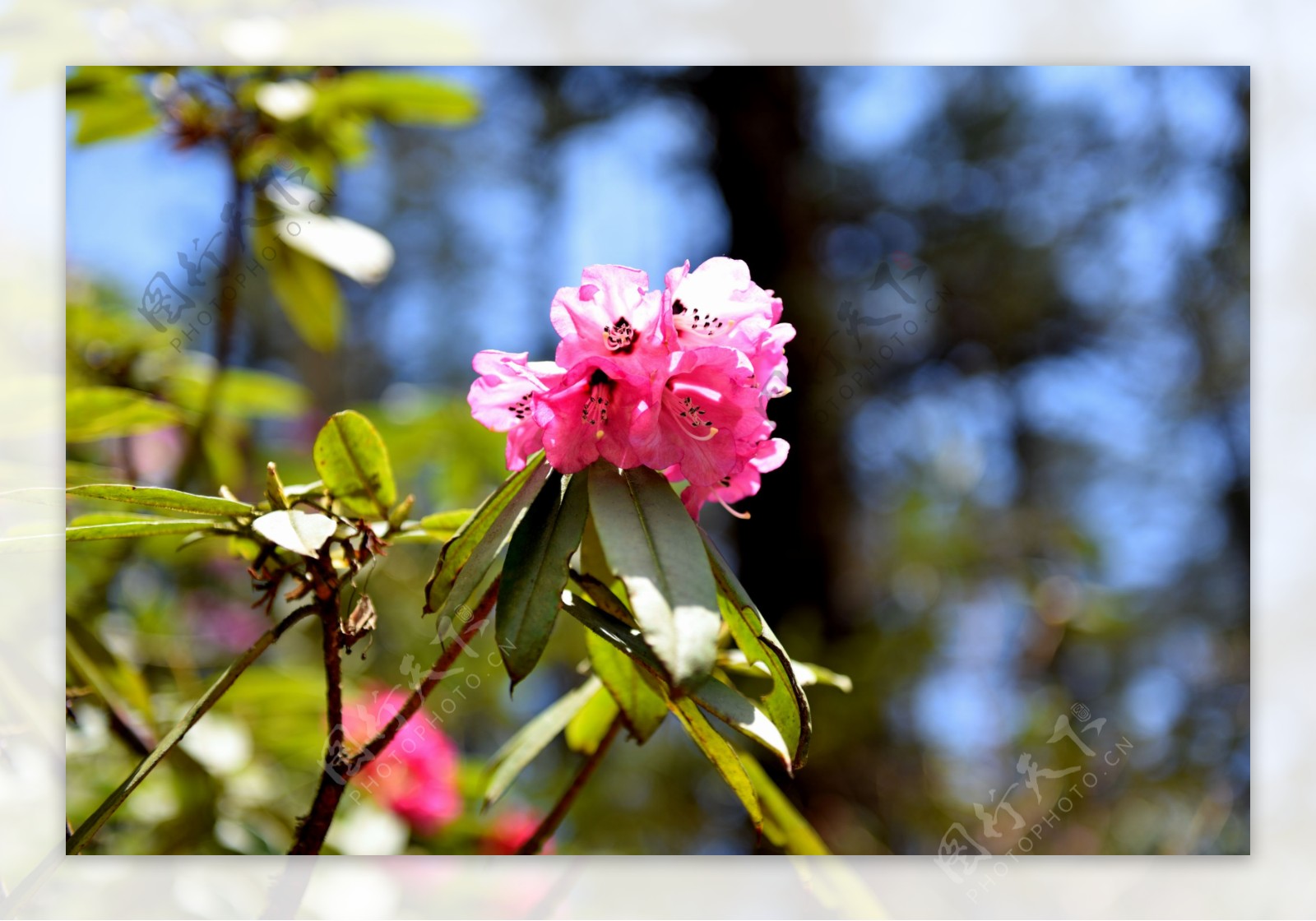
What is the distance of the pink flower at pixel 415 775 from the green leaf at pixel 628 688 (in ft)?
2.56

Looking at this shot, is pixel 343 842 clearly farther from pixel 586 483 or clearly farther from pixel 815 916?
pixel 586 483

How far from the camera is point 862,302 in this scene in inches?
95.5

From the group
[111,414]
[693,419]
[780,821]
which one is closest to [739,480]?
[693,419]

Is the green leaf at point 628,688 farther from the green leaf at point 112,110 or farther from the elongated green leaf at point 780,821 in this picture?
the green leaf at point 112,110

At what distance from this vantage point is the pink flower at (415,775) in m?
1.46

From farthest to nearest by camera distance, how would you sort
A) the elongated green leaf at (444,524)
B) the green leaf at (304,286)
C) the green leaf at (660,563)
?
the green leaf at (304,286) → the elongated green leaf at (444,524) → the green leaf at (660,563)

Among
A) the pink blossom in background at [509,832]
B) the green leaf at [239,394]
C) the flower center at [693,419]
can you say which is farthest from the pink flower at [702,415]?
the pink blossom in background at [509,832]

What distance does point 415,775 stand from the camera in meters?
1.49

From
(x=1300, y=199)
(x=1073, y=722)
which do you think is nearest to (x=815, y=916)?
(x=1300, y=199)

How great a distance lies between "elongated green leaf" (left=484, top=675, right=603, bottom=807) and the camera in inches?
33.7

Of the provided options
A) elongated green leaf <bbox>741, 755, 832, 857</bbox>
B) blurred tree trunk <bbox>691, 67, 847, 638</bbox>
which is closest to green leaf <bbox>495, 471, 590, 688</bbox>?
elongated green leaf <bbox>741, 755, 832, 857</bbox>

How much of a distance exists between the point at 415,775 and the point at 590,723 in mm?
666

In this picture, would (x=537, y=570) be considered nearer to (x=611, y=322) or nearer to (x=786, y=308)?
(x=611, y=322)

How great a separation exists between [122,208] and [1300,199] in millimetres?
1629
